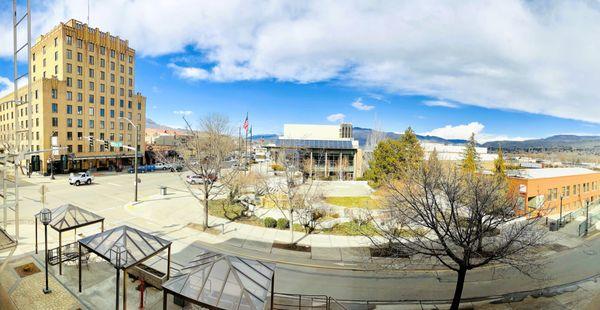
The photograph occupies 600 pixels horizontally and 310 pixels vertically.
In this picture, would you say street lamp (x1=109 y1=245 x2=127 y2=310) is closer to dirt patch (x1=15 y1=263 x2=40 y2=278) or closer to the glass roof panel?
the glass roof panel

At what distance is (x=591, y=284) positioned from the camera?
550 inches

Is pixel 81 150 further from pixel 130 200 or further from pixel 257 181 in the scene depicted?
pixel 257 181

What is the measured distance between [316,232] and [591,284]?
13996 millimetres

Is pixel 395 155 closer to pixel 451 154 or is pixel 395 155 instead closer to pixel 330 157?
pixel 330 157

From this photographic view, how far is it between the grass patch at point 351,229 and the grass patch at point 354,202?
16.3ft

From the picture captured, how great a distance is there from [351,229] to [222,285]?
1347cm

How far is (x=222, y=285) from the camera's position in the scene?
7.52 metres

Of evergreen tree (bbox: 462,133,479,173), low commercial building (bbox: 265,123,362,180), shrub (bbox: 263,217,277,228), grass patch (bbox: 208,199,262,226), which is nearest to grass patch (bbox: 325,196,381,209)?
shrub (bbox: 263,217,277,228)

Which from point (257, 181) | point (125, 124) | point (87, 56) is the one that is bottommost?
point (257, 181)

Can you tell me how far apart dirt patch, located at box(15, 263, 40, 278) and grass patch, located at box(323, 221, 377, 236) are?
14.6 metres

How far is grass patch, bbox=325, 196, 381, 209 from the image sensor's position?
1013 inches

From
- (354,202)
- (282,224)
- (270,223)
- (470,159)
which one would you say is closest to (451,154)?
(470,159)

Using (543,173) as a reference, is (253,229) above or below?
below

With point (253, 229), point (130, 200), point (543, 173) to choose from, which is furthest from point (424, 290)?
point (543, 173)
